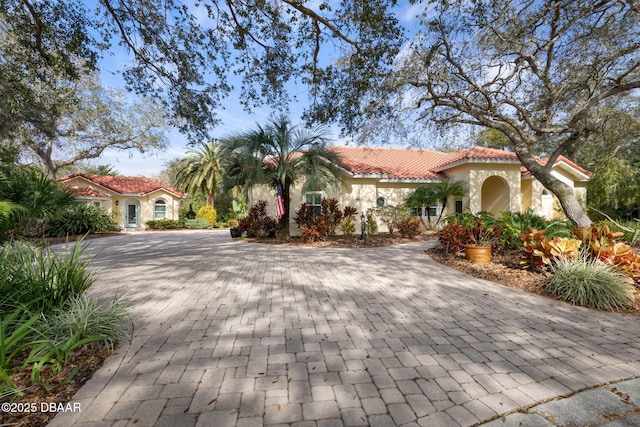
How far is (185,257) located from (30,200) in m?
4.55

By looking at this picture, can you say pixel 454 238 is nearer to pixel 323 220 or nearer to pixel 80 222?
pixel 323 220

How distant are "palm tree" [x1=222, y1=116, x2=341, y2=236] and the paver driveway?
6562 millimetres

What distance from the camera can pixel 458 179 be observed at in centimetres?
1598

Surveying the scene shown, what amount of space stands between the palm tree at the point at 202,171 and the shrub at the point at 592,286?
2514 centimetres

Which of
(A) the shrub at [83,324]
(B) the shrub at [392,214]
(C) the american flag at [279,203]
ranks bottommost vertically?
(A) the shrub at [83,324]

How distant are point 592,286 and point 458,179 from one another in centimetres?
1257

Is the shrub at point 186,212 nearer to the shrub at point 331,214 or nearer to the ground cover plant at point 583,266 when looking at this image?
the shrub at point 331,214

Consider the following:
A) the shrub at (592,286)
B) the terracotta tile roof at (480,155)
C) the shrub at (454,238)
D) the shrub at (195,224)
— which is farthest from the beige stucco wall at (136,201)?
the shrub at (592,286)

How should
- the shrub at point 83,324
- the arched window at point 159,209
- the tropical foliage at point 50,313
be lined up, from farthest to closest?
the arched window at point 159,209 → the shrub at point 83,324 → the tropical foliage at point 50,313

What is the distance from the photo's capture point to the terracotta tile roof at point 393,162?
15.4 m

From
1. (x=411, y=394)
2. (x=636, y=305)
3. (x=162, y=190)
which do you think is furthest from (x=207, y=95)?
(x=162, y=190)

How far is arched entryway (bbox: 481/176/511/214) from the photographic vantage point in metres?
15.9

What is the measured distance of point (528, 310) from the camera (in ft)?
13.5

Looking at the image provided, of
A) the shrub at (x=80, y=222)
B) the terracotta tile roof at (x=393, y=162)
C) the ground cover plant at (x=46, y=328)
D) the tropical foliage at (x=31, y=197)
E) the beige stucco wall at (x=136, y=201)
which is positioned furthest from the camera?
the beige stucco wall at (x=136, y=201)
